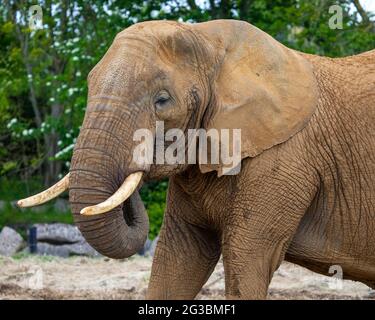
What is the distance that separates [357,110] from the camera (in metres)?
5.71

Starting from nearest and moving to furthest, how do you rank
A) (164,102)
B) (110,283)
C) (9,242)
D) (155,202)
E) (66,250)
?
(164,102), (110,283), (66,250), (9,242), (155,202)

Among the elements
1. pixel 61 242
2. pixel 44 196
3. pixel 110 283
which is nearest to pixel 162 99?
pixel 44 196

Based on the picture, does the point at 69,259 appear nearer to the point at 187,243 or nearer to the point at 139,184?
the point at 187,243

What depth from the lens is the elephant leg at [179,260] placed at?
582 centimetres

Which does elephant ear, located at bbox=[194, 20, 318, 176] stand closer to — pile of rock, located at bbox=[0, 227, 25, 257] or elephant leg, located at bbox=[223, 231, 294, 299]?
elephant leg, located at bbox=[223, 231, 294, 299]

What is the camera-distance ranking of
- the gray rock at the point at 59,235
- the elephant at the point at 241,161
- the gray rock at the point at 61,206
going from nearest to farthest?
the elephant at the point at 241,161 < the gray rock at the point at 59,235 < the gray rock at the point at 61,206

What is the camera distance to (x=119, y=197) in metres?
4.76

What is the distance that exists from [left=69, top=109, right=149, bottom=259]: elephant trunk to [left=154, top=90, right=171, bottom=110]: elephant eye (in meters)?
0.25

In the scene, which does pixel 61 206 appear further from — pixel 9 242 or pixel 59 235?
pixel 9 242

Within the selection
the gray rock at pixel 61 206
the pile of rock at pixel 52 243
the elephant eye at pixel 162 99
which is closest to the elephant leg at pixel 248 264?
the elephant eye at pixel 162 99

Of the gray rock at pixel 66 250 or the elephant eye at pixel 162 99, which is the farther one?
the gray rock at pixel 66 250

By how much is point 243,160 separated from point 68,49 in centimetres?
916

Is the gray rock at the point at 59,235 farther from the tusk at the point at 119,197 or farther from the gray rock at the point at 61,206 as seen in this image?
the tusk at the point at 119,197

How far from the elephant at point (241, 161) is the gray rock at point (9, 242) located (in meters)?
7.54
